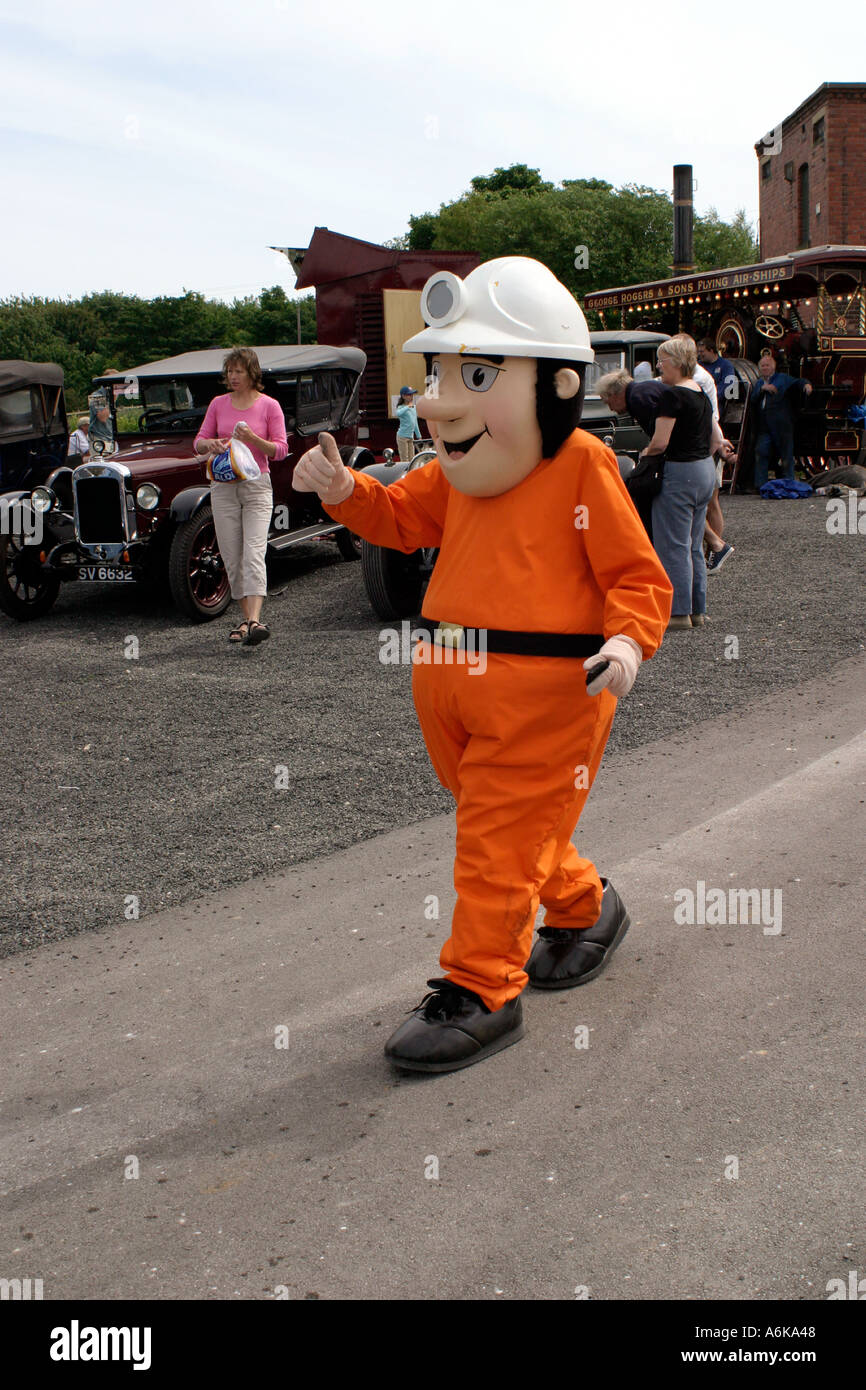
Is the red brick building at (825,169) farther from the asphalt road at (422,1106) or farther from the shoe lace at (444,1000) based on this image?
the shoe lace at (444,1000)

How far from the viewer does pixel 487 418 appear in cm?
297

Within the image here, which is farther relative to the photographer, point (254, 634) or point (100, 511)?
point (100, 511)

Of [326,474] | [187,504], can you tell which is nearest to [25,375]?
[187,504]

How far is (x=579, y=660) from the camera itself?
9.94 feet

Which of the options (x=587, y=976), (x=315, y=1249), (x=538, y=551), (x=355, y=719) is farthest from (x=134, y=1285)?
(x=355, y=719)

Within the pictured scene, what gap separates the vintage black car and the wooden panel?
5184mm

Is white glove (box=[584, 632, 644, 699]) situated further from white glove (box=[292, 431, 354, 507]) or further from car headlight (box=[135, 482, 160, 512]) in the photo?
car headlight (box=[135, 482, 160, 512])

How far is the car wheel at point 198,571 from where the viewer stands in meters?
9.15

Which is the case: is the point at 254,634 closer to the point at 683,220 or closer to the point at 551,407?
the point at 551,407

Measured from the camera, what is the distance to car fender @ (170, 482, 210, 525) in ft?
30.8

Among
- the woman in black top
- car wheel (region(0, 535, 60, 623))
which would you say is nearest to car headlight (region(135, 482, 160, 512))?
car wheel (region(0, 535, 60, 623))

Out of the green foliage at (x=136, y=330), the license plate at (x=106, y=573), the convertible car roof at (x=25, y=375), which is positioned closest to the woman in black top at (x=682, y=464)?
the license plate at (x=106, y=573)

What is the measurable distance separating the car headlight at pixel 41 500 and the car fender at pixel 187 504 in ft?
3.68

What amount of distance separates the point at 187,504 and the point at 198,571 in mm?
529
